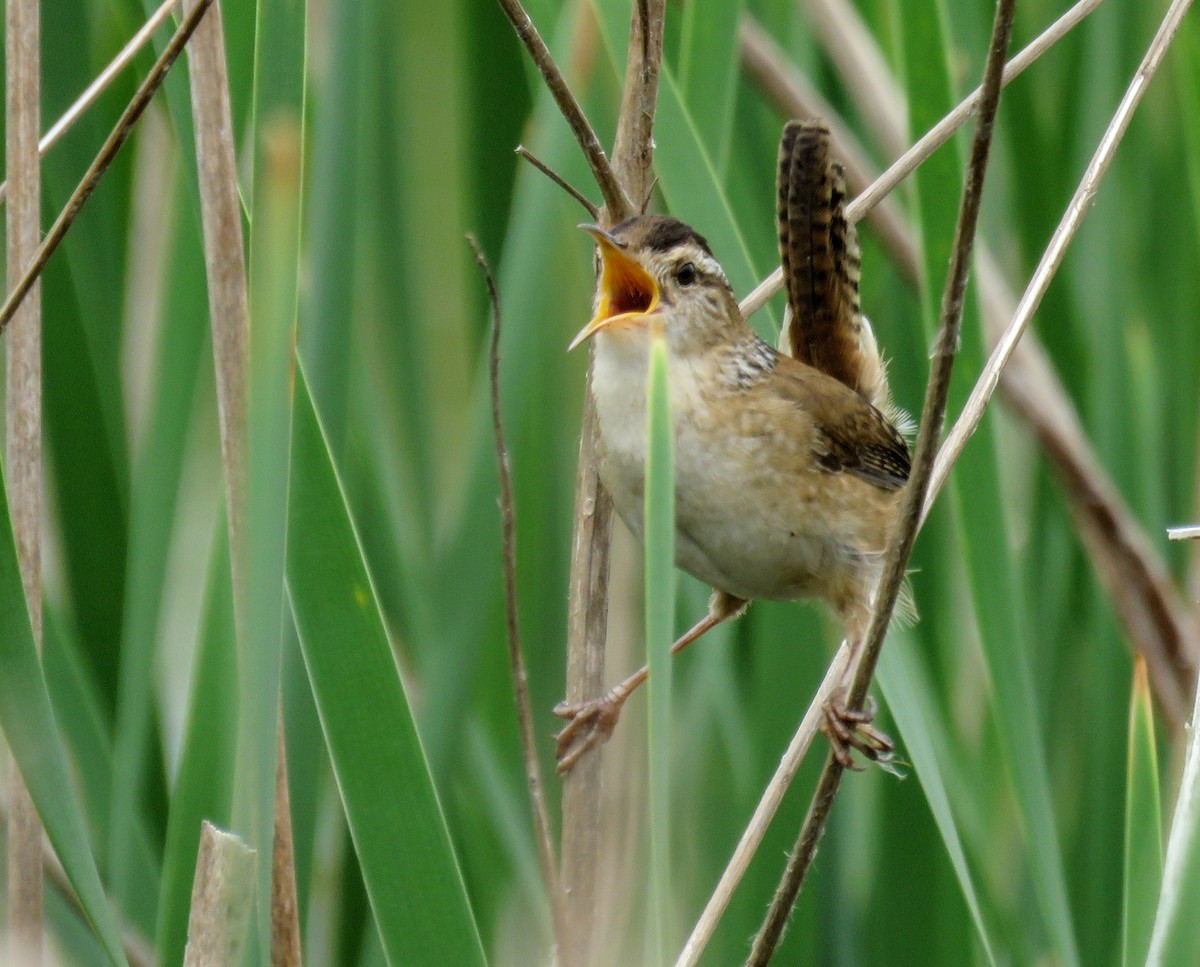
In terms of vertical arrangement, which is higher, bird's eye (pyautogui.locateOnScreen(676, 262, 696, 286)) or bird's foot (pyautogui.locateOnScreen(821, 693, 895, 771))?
bird's eye (pyautogui.locateOnScreen(676, 262, 696, 286))

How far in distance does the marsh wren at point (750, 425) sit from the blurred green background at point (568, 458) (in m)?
0.09

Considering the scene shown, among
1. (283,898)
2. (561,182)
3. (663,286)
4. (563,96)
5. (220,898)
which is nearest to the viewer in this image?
(220,898)

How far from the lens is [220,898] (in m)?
1.15

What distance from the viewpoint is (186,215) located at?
5.43ft

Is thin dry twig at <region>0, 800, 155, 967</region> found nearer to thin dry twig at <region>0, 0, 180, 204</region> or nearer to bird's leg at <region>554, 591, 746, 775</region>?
bird's leg at <region>554, 591, 746, 775</region>

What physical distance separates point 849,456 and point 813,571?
23 centimetres

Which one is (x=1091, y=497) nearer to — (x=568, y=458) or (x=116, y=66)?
(x=568, y=458)

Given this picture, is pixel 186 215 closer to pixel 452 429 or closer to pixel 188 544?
pixel 452 429

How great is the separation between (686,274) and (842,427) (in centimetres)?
38

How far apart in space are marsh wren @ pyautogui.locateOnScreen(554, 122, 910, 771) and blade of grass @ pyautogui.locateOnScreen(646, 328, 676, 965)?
66 centimetres

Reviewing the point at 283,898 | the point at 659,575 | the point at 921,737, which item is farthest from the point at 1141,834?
the point at 283,898

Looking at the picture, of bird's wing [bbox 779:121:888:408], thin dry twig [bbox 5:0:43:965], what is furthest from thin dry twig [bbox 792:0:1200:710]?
thin dry twig [bbox 5:0:43:965]

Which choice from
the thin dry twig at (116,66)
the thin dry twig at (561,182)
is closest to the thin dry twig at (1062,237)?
the thin dry twig at (561,182)

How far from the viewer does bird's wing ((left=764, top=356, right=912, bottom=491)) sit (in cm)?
214
